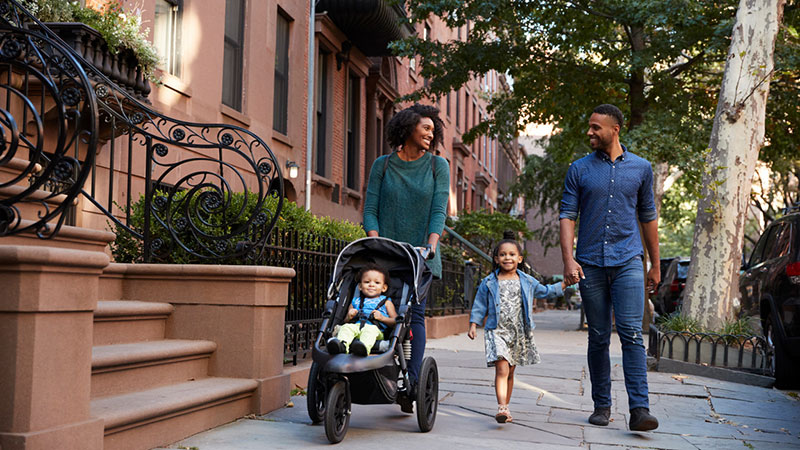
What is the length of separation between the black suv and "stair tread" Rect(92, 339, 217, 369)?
601cm

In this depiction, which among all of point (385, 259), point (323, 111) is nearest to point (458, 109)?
point (323, 111)

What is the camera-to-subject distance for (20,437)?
3422 mm

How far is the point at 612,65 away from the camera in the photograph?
20.1 m

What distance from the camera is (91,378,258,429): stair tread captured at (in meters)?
4.14

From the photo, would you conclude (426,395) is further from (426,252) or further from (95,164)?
(95,164)

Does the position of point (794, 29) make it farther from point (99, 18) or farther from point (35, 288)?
point (35, 288)

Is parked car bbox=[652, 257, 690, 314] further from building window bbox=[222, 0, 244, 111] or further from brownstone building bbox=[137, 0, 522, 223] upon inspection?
building window bbox=[222, 0, 244, 111]

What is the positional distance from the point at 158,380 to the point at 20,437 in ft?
5.16

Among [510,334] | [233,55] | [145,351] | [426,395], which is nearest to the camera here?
[145,351]

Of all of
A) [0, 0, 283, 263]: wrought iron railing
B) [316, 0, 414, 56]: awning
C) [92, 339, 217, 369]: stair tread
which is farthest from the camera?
[316, 0, 414, 56]: awning

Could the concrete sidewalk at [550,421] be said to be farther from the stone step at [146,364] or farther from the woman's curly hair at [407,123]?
the woman's curly hair at [407,123]

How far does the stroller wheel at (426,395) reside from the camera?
200 inches

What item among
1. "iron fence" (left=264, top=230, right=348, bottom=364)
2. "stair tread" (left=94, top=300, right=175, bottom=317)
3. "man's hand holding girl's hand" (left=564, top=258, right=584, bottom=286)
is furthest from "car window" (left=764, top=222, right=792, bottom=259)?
"stair tread" (left=94, top=300, right=175, bottom=317)

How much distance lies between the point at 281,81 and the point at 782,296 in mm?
9688
